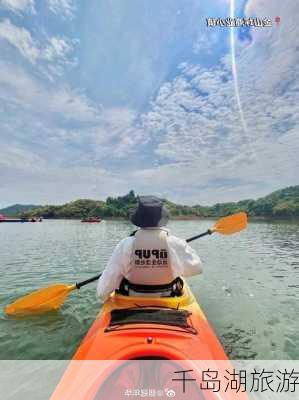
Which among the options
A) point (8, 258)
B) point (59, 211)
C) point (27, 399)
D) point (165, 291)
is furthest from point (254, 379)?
point (59, 211)

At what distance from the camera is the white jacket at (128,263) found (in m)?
3.76

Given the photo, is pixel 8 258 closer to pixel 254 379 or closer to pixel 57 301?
pixel 57 301

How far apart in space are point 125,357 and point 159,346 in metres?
0.31

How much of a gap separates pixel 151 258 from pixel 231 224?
4.83 m

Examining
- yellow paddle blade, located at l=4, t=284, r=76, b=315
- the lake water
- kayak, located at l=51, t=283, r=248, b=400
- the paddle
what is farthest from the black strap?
yellow paddle blade, located at l=4, t=284, r=76, b=315

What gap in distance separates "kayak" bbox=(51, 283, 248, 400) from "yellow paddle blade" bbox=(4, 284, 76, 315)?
3.49m

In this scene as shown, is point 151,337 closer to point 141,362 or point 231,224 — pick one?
point 141,362

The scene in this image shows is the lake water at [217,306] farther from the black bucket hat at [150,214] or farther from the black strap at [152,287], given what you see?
the black bucket hat at [150,214]

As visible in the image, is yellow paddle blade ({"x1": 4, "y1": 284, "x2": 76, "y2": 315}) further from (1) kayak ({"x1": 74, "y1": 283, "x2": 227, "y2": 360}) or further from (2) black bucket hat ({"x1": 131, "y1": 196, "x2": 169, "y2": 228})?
(2) black bucket hat ({"x1": 131, "y1": 196, "x2": 169, "y2": 228})

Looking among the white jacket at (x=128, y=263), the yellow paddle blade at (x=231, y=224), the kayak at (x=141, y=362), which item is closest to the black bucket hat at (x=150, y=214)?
the white jacket at (x=128, y=263)

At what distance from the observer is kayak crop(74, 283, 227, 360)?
2.61 m

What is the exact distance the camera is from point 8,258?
557 inches

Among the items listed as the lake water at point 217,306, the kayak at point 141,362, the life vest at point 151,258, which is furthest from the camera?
the lake water at point 217,306

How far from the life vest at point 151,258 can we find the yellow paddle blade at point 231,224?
4401mm
